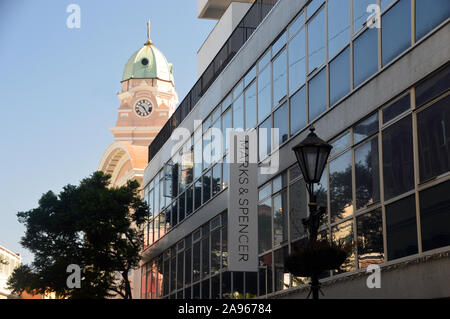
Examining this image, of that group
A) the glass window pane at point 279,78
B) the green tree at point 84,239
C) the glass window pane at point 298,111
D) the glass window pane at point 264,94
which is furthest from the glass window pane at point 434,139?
the green tree at point 84,239

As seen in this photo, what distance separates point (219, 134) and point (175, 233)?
7087mm

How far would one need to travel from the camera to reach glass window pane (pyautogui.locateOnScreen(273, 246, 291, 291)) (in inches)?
852

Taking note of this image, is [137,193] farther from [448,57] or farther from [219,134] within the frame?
[448,57]

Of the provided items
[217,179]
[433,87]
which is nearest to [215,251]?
[217,179]

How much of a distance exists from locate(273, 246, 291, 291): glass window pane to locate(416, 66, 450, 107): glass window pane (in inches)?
293

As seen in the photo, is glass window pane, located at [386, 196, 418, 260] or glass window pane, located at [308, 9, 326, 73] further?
glass window pane, located at [308, 9, 326, 73]

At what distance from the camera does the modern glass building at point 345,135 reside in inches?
575

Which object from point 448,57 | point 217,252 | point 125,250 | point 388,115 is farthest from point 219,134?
point 448,57

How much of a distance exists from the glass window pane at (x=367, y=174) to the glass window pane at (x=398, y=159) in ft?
1.46

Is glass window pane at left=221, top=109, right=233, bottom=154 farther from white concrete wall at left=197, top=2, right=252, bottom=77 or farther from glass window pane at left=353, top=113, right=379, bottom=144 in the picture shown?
glass window pane at left=353, top=113, right=379, bottom=144

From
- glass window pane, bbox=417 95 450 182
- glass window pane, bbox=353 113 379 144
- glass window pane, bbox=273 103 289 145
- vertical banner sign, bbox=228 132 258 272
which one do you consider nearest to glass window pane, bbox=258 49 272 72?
glass window pane, bbox=273 103 289 145

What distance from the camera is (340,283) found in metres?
18.0

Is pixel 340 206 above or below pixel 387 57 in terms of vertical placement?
below

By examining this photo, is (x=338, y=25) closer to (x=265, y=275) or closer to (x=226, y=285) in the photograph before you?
(x=265, y=275)
